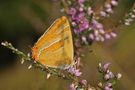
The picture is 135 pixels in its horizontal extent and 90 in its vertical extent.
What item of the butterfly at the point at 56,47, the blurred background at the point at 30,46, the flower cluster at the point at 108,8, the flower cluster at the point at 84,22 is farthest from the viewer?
the blurred background at the point at 30,46

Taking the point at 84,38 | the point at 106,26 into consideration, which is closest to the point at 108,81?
the point at 84,38

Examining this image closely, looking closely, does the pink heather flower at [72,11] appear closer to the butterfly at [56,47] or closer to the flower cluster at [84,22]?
the flower cluster at [84,22]

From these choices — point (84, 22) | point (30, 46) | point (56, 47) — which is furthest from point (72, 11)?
point (30, 46)

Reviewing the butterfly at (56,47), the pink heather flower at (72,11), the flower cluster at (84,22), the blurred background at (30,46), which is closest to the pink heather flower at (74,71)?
the butterfly at (56,47)

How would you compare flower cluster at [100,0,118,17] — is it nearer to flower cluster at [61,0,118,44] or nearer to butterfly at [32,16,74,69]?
flower cluster at [61,0,118,44]

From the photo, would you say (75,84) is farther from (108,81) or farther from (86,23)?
(86,23)

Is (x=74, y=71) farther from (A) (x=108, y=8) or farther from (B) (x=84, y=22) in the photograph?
(A) (x=108, y=8)
